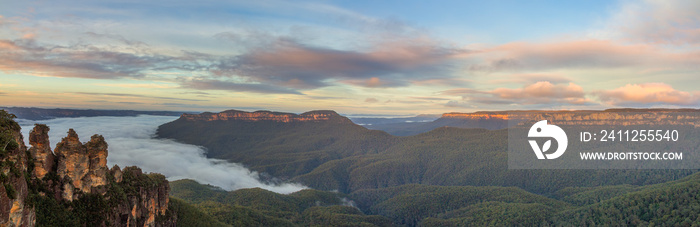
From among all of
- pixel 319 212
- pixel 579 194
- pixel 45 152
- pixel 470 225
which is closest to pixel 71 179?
pixel 45 152

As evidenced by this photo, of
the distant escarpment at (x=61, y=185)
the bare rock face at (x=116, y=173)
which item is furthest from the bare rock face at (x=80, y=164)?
the bare rock face at (x=116, y=173)

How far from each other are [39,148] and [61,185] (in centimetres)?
520

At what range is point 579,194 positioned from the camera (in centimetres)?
18350

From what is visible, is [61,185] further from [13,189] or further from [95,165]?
[13,189]

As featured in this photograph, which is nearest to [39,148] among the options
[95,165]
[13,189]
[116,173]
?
[95,165]

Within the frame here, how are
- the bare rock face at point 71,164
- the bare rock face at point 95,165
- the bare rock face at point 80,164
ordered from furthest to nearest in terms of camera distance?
the bare rock face at point 95,165, the bare rock face at point 80,164, the bare rock face at point 71,164

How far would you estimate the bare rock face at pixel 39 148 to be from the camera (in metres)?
36.3

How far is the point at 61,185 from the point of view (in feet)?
130

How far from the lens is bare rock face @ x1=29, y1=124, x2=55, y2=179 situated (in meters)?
36.3

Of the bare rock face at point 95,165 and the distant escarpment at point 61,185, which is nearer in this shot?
the distant escarpment at point 61,185

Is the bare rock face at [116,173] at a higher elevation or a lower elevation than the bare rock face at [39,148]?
lower

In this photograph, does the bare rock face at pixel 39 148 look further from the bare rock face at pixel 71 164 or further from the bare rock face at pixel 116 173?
the bare rock face at pixel 116 173

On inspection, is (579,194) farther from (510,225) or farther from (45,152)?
(45,152)

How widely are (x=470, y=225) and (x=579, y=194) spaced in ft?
290
